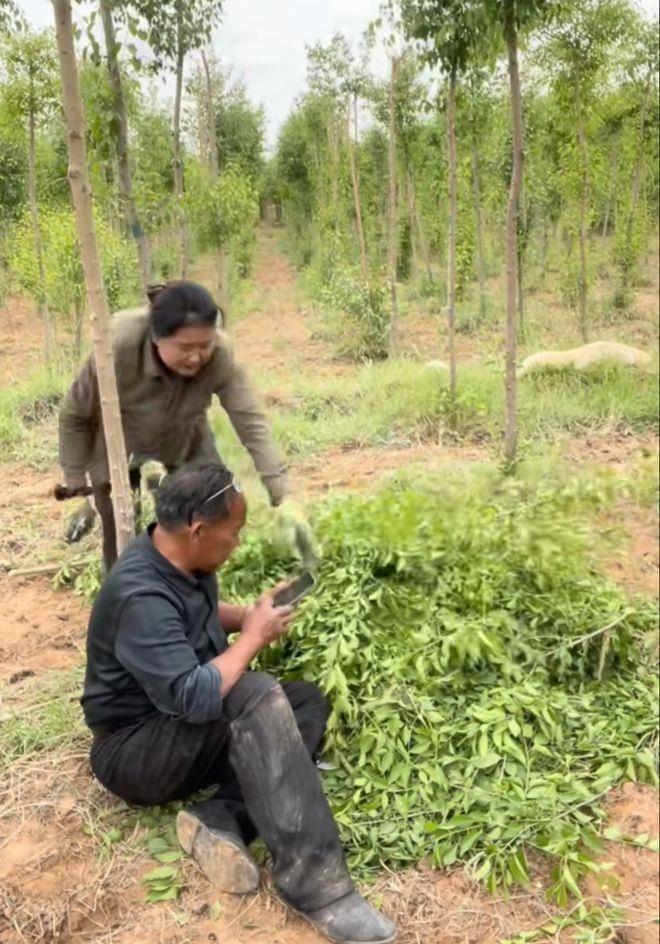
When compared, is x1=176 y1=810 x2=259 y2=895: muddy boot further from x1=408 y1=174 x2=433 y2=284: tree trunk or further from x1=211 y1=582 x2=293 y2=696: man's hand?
x1=408 y1=174 x2=433 y2=284: tree trunk

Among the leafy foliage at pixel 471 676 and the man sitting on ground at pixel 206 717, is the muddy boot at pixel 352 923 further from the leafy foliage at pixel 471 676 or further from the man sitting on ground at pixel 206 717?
the leafy foliage at pixel 471 676

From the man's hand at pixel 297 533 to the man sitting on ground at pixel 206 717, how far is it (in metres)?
0.70

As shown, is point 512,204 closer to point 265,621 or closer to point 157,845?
point 265,621

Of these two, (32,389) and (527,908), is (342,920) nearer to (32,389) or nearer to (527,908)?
(527,908)

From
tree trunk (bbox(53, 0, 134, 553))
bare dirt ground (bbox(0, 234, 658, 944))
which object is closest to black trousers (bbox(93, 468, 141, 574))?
bare dirt ground (bbox(0, 234, 658, 944))

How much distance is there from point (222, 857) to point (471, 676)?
921 millimetres

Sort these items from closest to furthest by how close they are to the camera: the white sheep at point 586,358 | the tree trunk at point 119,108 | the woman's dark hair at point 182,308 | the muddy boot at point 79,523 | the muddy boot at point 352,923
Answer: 1. the muddy boot at point 352,923
2. the woman's dark hair at point 182,308
3. the muddy boot at point 79,523
4. the tree trunk at point 119,108
5. the white sheep at point 586,358

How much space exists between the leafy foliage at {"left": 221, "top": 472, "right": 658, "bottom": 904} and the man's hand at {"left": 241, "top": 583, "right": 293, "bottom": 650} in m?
0.41

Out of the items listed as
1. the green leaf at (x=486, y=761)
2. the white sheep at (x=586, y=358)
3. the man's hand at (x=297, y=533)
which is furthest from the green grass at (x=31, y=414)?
the green leaf at (x=486, y=761)

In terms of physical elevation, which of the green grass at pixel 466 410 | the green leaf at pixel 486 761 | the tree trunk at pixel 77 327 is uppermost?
the tree trunk at pixel 77 327

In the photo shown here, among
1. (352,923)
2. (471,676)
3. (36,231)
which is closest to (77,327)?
(36,231)

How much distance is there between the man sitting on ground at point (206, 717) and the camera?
→ 6.40 feet

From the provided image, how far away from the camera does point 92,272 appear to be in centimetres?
243

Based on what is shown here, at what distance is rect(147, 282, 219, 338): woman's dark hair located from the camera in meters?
2.52
